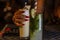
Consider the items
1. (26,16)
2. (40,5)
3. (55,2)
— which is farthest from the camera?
(55,2)

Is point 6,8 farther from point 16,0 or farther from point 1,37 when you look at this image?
point 1,37

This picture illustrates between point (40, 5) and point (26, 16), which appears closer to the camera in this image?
point (26, 16)

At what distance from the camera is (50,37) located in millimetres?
938

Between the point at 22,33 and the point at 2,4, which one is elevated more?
the point at 2,4

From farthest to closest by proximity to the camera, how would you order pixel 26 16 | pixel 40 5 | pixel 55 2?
1. pixel 55 2
2. pixel 40 5
3. pixel 26 16

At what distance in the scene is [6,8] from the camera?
3.32ft

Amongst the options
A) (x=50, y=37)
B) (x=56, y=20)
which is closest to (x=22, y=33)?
(x=50, y=37)

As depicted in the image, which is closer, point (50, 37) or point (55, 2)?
point (50, 37)

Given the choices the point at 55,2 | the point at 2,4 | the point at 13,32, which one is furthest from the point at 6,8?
the point at 55,2

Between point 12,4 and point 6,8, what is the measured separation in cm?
6

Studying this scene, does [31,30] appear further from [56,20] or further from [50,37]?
[56,20]

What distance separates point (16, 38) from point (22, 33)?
0.07m

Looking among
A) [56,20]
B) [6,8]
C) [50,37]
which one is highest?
[6,8]

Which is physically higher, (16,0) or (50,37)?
(16,0)
